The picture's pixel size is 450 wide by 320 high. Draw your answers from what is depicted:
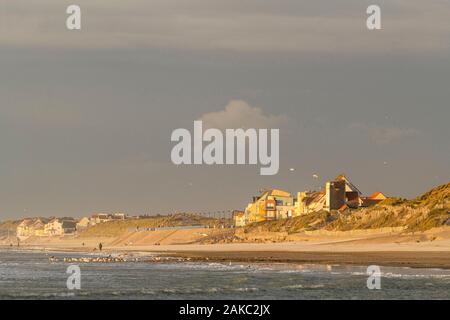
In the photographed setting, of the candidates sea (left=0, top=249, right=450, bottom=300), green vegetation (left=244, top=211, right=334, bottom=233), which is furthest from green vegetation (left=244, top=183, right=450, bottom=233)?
sea (left=0, top=249, right=450, bottom=300)

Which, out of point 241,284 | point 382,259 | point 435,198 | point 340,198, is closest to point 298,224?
point 340,198

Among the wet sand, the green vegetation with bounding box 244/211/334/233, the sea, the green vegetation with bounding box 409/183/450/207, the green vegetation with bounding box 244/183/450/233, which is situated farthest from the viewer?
the green vegetation with bounding box 244/211/334/233

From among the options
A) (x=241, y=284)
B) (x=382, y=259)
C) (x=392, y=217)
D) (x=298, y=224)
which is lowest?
(x=241, y=284)

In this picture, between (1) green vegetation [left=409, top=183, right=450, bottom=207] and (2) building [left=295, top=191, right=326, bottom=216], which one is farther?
(2) building [left=295, top=191, right=326, bottom=216]

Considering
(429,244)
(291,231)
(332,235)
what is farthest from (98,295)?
(291,231)

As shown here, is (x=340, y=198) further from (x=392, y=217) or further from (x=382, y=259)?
(x=382, y=259)

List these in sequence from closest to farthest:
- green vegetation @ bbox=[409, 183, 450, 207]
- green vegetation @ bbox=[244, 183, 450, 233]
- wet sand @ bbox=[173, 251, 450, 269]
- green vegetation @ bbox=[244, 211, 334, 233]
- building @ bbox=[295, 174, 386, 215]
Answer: wet sand @ bbox=[173, 251, 450, 269], green vegetation @ bbox=[244, 183, 450, 233], green vegetation @ bbox=[409, 183, 450, 207], green vegetation @ bbox=[244, 211, 334, 233], building @ bbox=[295, 174, 386, 215]

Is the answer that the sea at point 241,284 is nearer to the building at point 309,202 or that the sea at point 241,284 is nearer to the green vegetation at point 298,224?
the green vegetation at point 298,224

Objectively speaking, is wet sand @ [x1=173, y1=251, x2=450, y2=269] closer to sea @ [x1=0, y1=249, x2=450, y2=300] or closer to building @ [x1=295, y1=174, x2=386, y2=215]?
sea @ [x1=0, y1=249, x2=450, y2=300]

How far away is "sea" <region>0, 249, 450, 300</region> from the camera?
47.8 metres

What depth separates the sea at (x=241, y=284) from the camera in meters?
47.8

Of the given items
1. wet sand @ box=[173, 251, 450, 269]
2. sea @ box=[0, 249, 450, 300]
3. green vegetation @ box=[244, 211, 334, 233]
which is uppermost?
green vegetation @ box=[244, 211, 334, 233]

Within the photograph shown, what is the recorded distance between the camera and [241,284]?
55.2m
